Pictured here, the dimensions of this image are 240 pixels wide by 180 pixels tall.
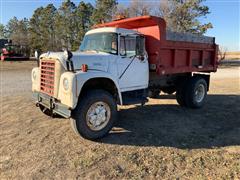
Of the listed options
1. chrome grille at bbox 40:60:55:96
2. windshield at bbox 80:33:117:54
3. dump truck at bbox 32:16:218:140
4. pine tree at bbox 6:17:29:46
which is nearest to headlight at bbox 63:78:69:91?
dump truck at bbox 32:16:218:140

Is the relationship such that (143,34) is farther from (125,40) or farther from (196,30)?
(196,30)

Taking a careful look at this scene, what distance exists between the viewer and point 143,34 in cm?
716

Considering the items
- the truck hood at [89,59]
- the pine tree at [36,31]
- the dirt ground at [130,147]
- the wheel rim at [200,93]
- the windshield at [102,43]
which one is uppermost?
the pine tree at [36,31]

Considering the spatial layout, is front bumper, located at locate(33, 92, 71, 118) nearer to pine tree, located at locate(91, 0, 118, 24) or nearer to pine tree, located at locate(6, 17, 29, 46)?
pine tree, located at locate(91, 0, 118, 24)

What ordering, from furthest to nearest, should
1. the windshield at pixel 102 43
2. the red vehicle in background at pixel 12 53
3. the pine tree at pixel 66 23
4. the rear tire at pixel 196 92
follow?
1. the pine tree at pixel 66 23
2. the red vehicle in background at pixel 12 53
3. the rear tire at pixel 196 92
4. the windshield at pixel 102 43

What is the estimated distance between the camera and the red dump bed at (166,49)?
7113 millimetres

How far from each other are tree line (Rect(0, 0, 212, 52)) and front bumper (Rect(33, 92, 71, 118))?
16406 millimetres

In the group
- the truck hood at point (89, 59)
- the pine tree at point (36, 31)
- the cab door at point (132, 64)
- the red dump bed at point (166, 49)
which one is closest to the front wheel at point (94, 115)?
the truck hood at point (89, 59)

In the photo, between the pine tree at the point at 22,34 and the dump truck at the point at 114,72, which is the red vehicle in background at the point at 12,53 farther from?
the dump truck at the point at 114,72

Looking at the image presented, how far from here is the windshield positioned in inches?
249

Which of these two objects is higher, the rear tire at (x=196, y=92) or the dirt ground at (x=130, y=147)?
the rear tire at (x=196, y=92)

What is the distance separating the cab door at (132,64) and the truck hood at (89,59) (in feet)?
1.44

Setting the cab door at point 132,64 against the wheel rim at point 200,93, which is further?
the wheel rim at point 200,93

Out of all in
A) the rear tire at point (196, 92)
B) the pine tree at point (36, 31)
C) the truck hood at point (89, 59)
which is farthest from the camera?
Result: the pine tree at point (36, 31)
